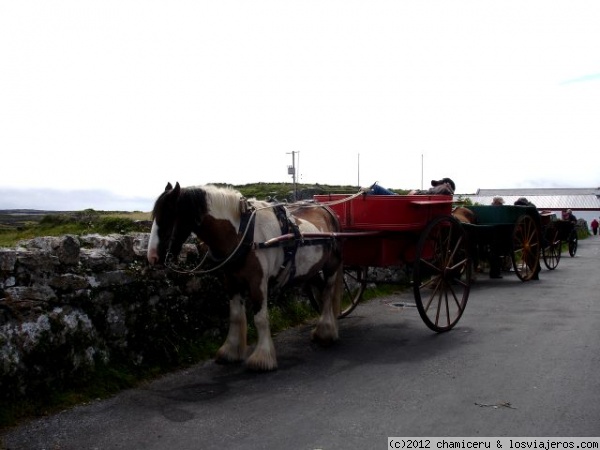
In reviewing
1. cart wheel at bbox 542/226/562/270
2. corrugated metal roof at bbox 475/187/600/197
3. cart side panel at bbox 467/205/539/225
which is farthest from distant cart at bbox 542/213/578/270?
corrugated metal roof at bbox 475/187/600/197

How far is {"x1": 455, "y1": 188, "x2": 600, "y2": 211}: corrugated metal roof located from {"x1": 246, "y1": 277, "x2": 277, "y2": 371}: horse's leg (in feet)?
155

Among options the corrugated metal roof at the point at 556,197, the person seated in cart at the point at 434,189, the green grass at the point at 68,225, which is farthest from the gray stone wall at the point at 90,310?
the corrugated metal roof at the point at 556,197

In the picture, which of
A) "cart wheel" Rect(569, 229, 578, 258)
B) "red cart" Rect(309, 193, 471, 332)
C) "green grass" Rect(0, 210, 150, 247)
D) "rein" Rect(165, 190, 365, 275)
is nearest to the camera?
"rein" Rect(165, 190, 365, 275)

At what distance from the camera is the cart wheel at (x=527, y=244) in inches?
510

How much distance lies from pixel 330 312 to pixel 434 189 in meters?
3.63

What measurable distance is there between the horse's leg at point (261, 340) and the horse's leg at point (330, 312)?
4.03 feet

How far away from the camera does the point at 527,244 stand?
1307cm

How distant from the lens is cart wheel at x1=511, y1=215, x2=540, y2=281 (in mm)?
12953

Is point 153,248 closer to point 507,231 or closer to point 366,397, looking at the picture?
Result: point 366,397

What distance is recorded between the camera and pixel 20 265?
5211 mm

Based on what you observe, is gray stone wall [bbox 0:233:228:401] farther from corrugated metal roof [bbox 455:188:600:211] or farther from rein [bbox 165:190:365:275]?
corrugated metal roof [bbox 455:188:600:211]

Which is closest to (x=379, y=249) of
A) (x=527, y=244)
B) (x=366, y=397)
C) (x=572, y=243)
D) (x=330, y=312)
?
(x=330, y=312)

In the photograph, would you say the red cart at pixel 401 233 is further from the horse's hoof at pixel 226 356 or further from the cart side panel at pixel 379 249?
the horse's hoof at pixel 226 356

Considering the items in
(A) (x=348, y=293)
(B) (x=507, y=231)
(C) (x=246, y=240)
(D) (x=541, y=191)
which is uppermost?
(D) (x=541, y=191)
